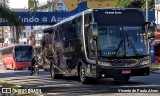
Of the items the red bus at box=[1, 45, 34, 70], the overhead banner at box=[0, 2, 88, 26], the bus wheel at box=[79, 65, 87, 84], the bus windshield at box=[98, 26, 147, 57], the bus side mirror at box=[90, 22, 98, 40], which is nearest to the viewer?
the bus side mirror at box=[90, 22, 98, 40]

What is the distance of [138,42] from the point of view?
19484 millimetres

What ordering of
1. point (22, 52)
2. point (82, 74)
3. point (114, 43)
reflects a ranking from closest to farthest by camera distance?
point (114, 43) → point (82, 74) → point (22, 52)

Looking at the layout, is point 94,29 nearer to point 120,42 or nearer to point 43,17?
point 120,42

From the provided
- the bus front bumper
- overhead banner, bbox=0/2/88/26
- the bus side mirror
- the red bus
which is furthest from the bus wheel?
the red bus

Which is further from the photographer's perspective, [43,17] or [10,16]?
[43,17]

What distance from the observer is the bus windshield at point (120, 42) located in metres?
19.2

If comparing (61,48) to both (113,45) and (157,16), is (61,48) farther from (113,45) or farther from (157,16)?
(157,16)

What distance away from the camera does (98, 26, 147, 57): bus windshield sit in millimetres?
19250

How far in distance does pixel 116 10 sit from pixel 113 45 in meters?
1.82

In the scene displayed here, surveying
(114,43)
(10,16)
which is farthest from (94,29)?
(10,16)

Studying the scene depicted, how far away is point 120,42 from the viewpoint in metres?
19.3

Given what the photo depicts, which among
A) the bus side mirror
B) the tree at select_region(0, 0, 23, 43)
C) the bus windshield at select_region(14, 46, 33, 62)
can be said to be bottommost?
the bus windshield at select_region(14, 46, 33, 62)

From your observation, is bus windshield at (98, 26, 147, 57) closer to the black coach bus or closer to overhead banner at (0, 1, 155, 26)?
the black coach bus

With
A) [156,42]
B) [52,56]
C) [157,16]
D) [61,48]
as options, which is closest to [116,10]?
[61,48]
